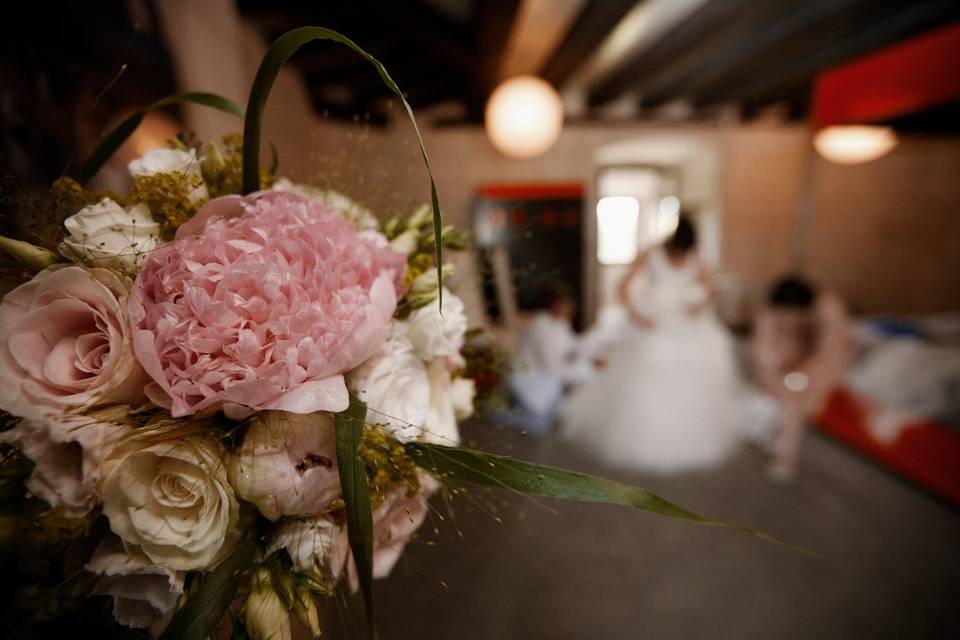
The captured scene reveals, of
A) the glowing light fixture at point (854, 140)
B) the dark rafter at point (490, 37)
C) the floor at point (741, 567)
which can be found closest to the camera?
the floor at point (741, 567)

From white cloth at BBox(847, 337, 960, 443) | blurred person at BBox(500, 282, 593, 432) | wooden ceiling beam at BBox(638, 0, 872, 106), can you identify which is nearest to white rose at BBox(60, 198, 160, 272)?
blurred person at BBox(500, 282, 593, 432)

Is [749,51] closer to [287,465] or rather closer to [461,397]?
[461,397]

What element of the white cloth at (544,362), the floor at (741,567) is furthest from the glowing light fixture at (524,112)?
the floor at (741,567)

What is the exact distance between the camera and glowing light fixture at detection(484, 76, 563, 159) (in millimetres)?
3074

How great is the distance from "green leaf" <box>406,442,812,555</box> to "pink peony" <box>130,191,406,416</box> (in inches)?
4.8

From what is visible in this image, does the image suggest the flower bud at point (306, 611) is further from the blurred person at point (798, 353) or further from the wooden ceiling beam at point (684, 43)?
the wooden ceiling beam at point (684, 43)

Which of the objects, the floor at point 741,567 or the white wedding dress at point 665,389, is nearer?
the floor at point 741,567

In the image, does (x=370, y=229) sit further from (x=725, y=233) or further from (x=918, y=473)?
(x=725, y=233)

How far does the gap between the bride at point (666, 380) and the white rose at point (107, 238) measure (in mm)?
2983

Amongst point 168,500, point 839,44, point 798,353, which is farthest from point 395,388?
point 839,44

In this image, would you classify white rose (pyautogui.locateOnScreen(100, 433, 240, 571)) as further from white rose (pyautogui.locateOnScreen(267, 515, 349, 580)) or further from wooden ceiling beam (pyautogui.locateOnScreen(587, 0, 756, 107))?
wooden ceiling beam (pyautogui.locateOnScreen(587, 0, 756, 107))

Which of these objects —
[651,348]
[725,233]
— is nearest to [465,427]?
[651,348]

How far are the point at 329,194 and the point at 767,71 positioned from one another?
5352mm

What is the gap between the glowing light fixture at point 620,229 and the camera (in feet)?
26.2
